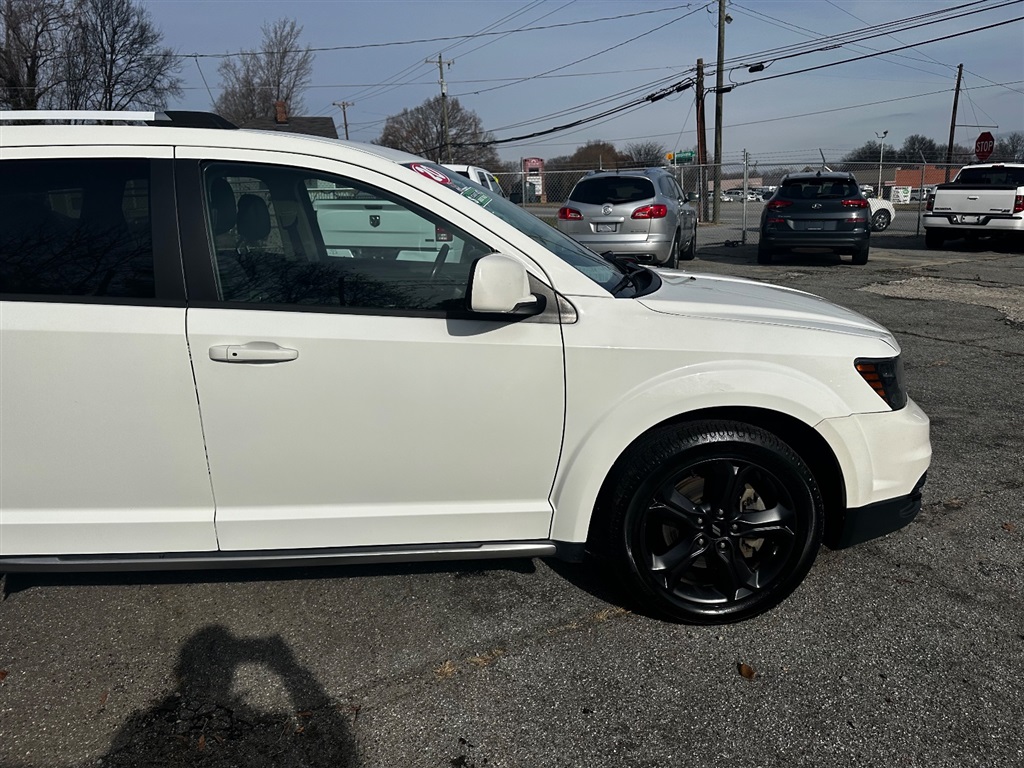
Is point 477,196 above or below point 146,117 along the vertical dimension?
below

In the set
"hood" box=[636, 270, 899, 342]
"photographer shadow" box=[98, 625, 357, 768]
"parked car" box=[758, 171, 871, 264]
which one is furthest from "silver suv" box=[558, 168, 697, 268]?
"photographer shadow" box=[98, 625, 357, 768]

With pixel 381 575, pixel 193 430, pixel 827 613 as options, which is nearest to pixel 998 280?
pixel 827 613

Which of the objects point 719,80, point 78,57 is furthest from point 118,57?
point 719,80

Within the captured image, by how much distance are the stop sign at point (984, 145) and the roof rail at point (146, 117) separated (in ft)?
88.8

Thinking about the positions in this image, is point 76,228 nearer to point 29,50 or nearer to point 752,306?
point 752,306

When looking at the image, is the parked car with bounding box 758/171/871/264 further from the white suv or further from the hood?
the white suv

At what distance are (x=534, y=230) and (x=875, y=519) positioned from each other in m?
1.73

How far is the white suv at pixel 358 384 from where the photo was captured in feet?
8.47

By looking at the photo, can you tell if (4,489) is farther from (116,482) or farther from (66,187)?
(66,187)

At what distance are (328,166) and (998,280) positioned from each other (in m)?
12.3

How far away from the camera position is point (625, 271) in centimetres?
345

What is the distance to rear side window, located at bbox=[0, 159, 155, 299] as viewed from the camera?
259 centimetres

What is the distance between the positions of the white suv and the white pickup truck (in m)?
15.3

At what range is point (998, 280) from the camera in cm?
1198
